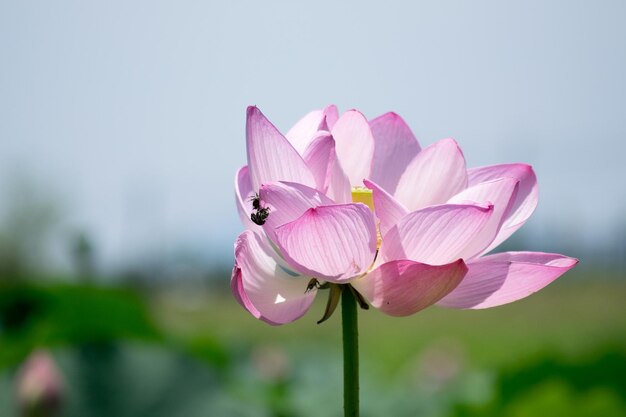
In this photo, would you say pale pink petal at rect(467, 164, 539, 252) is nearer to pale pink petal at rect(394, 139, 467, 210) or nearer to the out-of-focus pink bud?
pale pink petal at rect(394, 139, 467, 210)

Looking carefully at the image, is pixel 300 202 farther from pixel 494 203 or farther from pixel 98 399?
pixel 98 399

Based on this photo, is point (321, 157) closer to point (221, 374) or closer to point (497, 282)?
point (497, 282)

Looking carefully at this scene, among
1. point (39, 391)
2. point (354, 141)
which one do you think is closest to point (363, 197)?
point (354, 141)

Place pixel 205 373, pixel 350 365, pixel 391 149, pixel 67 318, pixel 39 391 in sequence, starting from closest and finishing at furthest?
pixel 350 365, pixel 391 149, pixel 39 391, pixel 205 373, pixel 67 318

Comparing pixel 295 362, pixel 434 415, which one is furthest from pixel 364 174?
pixel 295 362

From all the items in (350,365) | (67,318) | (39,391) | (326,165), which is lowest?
(67,318)
